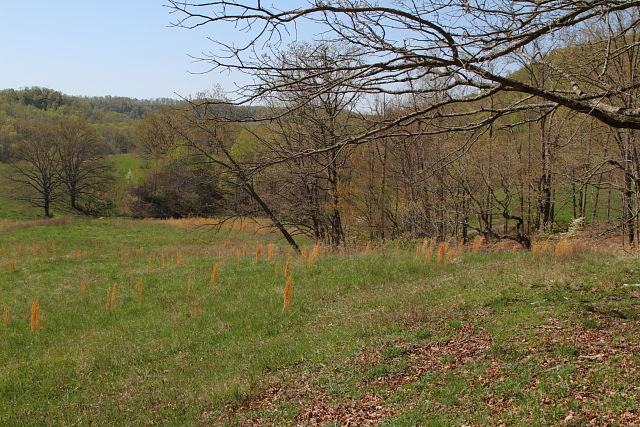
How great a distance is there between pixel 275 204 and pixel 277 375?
13043 millimetres

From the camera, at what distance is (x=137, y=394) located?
19.4ft

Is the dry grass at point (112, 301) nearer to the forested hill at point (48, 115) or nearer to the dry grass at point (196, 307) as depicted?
the dry grass at point (196, 307)

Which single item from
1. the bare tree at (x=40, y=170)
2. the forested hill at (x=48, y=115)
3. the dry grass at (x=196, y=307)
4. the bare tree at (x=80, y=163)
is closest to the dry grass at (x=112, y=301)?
the dry grass at (x=196, y=307)

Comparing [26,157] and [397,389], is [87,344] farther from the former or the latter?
[26,157]

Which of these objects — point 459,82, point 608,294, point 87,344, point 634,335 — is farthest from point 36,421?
point 608,294

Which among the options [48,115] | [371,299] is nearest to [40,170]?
[48,115]

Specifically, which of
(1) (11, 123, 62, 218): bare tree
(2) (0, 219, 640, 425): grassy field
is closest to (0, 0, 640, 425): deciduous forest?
(2) (0, 219, 640, 425): grassy field

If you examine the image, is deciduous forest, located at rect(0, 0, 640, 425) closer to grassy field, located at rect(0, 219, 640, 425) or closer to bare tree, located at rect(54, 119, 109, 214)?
grassy field, located at rect(0, 219, 640, 425)

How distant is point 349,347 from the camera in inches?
247

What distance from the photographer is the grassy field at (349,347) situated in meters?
4.28

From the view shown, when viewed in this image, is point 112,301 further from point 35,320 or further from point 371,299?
point 371,299

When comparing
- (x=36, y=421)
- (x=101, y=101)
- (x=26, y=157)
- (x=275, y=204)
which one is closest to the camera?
(x=36, y=421)

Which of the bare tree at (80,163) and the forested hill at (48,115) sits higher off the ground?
the forested hill at (48,115)

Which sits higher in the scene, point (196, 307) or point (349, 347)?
point (349, 347)
